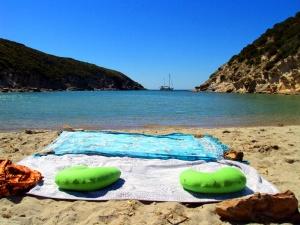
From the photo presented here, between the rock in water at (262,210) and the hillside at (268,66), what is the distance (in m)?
50.1

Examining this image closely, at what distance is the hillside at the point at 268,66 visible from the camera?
54062 mm

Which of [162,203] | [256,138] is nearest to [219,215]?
[162,203]

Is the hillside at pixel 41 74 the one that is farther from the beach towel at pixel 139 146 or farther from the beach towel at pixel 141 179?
the beach towel at pixel 141 179

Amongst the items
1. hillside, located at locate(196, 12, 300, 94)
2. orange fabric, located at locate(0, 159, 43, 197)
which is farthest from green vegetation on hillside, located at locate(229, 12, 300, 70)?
orange fabric, located at locate(0, 159, 43, 197)

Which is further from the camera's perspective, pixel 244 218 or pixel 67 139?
pixel 67 139

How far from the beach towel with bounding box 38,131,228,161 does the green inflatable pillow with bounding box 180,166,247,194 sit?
195 centimetres

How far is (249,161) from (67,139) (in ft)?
14.2

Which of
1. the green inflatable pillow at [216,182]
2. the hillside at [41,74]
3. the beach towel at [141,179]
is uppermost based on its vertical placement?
the hillside at [41,74]

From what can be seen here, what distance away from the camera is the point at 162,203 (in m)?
5.58

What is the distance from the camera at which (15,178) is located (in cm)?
605

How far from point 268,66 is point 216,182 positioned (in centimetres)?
5530

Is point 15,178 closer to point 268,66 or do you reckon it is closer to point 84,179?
point 84,179

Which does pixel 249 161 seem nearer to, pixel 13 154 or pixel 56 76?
pixel 13 154

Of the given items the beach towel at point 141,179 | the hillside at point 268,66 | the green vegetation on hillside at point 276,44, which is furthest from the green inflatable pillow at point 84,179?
the green vegetation on hillside at point 276,44
